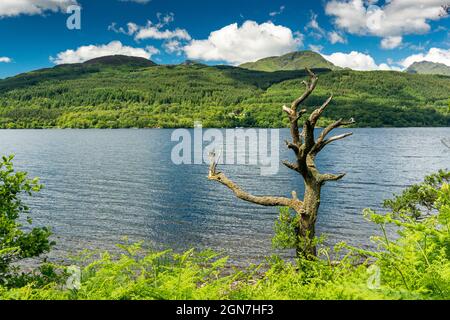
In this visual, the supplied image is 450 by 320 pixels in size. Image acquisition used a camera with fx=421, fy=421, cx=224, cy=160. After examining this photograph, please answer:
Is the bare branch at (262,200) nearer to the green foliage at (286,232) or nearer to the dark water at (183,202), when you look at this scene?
the green foliage at (286,232)

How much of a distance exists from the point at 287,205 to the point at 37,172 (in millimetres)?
81744

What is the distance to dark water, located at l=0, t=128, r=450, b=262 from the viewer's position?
40344mm

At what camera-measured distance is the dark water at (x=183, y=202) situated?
40344mm

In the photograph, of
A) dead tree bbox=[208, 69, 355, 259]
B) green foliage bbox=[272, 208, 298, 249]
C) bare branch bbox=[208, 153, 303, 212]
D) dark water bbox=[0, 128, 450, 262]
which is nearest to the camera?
dead tree bbox=[208, 69, 355, 259]

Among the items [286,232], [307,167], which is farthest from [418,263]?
[286,232]

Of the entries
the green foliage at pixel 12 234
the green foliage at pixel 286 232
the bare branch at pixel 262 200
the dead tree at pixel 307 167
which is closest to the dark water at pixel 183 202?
the green foliage at pixel 286 232

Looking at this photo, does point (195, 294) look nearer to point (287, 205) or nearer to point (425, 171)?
point (287, 205)

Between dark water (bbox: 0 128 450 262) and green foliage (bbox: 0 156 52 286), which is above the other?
green foliage (bbox: 0 156 52 286)

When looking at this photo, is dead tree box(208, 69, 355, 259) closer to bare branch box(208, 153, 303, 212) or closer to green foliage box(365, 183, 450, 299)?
bare branch box(208, 153, 303, 212)

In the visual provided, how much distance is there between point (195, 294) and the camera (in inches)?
152

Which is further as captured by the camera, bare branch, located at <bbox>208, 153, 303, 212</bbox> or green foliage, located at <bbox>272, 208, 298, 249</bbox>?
green foliage, located at <bbox>272, 208, 298, 249</bbox>

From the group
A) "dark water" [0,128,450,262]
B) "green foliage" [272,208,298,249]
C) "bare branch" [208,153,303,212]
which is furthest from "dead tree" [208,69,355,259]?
"dark water" [0,128,450,262]
